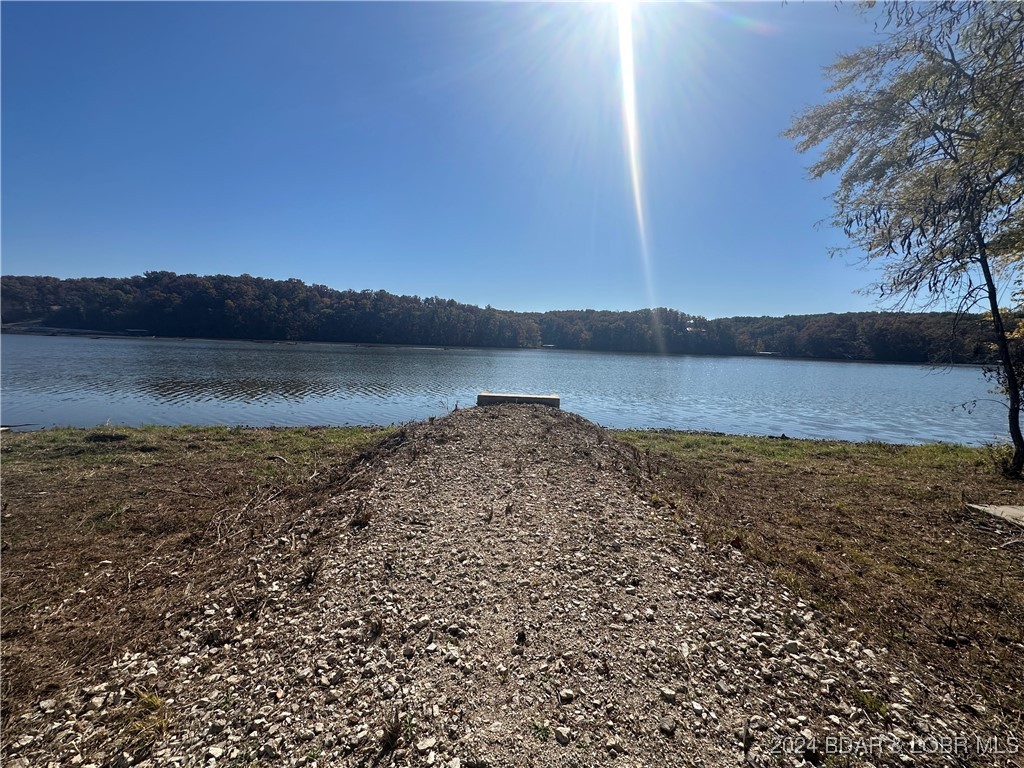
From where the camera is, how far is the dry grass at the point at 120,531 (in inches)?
142

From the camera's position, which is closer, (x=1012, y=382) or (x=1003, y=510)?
(x=1003, y=510)

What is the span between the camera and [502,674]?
3217 millimetres

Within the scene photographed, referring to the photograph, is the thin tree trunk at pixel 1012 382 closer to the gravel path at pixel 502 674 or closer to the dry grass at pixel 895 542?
the dry grass at pixel 895 542

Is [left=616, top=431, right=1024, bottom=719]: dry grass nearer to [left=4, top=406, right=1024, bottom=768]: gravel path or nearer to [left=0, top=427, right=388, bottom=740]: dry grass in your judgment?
[left=4, top=406, right=1024, bottom=768]: gravel path

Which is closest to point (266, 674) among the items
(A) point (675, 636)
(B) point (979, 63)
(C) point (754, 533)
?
(A) point (675, 636)

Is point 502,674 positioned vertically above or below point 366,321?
below

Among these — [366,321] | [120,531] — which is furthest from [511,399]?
[366,321]

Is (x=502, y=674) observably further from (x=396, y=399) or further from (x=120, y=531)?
(x=396, y=399)

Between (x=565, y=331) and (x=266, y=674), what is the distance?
115349 millimetres

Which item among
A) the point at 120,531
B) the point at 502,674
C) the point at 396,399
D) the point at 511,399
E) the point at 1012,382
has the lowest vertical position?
the point at 396,399

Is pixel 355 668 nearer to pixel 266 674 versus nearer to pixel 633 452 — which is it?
pixel 266 674

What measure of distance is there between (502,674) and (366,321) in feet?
333

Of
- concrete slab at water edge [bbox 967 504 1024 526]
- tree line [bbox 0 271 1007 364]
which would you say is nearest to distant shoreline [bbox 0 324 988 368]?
tree line [bbox 0 271 1007 364]

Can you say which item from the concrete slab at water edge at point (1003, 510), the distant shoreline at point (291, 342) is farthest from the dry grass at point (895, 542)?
the distant shoreline at point (291, 342)
